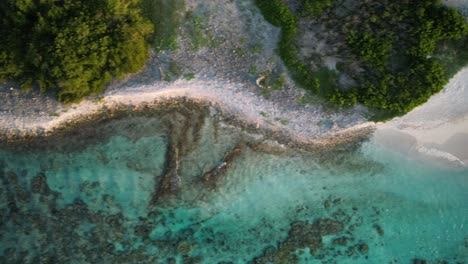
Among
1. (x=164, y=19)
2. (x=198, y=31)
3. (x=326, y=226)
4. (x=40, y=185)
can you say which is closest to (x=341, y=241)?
(x=326, y=226)

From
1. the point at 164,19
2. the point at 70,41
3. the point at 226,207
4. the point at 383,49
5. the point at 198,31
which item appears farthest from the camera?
the point at 226,207

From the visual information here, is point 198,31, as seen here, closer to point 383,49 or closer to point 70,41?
point 70,41

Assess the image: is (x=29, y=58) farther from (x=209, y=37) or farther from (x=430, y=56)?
(x=430, y=56)

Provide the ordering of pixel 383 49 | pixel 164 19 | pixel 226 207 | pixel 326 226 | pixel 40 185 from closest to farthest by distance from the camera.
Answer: pixel 383 49 → pixel 164 19 → pixel 40 185 → pixel 226 207 → pixel 326 226

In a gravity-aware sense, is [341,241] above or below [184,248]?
above

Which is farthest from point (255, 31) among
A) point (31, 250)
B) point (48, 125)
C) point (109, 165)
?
point (31, 250)

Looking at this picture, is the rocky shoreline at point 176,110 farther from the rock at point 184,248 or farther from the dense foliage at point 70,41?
the rock at point 184,248

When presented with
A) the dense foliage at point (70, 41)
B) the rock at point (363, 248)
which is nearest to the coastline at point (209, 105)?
the dense foliage at point (70, 41)
